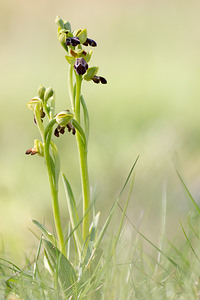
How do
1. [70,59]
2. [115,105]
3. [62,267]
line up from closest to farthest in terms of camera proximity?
1. [62,267]
2. [70,59]
3. [115,105]

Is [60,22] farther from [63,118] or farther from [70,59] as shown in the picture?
[63,118]

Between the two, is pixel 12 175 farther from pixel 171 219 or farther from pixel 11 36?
pixel 11 36

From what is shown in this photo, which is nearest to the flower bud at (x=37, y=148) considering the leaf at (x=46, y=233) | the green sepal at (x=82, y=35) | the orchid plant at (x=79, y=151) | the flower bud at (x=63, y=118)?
the orchid plant at (x=79, y=151)

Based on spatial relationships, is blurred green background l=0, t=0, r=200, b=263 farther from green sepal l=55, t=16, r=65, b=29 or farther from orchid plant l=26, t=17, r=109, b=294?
green sepal l=55, t=16, r=65, b=29

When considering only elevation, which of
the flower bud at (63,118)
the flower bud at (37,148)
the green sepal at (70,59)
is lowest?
the flower bud at (37,148)

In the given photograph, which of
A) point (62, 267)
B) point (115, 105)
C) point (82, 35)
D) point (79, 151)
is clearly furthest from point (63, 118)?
point (115, 105)

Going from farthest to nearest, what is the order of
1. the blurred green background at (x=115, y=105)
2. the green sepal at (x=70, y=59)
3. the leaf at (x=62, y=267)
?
the blurred green background at (x=115, y=105) < the green sepal at (x=70, y=59) < the leaf at (x=62, y=267)

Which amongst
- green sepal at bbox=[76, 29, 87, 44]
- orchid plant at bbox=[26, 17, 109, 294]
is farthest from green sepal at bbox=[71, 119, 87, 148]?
green sepal at bbox=[76, 29, 87, 44]

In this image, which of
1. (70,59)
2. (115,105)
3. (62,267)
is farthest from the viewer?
(115,105)

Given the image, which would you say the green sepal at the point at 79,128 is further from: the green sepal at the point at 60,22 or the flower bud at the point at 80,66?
the green sepal at the point at 60,22
